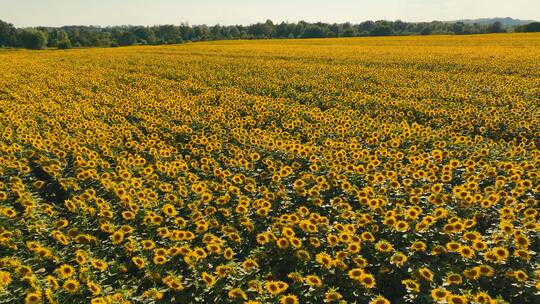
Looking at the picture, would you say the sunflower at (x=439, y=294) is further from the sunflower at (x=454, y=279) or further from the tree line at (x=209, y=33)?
the tree line at (x=209, y=33)

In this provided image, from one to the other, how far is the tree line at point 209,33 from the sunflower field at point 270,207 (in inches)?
2846

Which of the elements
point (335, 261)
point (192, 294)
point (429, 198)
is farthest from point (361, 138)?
point (192, 294)

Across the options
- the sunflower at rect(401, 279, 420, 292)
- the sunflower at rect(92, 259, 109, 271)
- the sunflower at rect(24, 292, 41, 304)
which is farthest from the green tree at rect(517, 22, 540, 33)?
the sunflower at rect(24, 292, 41, 304)

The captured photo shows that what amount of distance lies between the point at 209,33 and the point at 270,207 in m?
110

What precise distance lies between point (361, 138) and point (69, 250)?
713 cm

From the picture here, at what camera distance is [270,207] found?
20.4 ft

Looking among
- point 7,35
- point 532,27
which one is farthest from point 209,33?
point 532,27

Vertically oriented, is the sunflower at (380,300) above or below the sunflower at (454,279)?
below

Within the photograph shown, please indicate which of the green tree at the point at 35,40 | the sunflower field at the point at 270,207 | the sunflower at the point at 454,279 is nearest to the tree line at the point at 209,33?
the green tree at the point at 35,40

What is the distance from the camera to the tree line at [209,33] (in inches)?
3221

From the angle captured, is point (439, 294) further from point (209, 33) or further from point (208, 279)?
point (209, 33)

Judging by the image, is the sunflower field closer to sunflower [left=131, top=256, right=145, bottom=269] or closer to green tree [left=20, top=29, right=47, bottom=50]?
sunflower [left=131, top=256, right=145, bottom=269]

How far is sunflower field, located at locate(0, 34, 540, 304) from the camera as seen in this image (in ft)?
15.0

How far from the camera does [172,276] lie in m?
4.52
